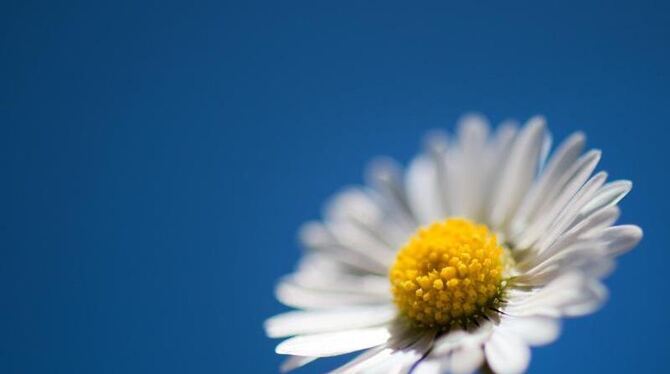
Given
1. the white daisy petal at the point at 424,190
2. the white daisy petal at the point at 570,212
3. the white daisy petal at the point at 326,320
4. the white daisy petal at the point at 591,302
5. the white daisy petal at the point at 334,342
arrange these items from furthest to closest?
the white daisy petal at the point at 424,190 < the white daisy petal at the point at 326,320 < the white daisy petal at the point at 334,342 < the white daisy petal at the point at 570,212 < the white daisy petal at the point at 591,302

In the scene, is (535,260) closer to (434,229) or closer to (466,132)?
(434,229)

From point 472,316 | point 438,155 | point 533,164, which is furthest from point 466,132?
point 472,316

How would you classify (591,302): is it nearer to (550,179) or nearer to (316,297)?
(550,179)

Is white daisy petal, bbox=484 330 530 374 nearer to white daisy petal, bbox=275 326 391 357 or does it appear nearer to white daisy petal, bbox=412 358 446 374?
white daisy petal, bbox=412 358 446 374

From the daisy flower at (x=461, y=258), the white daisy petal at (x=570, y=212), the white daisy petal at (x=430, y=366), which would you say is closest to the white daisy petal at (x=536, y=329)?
the daisy flower at (x=461, y=258)

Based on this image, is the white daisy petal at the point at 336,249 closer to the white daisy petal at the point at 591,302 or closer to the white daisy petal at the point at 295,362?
the white daisy petal at the point at 295,362

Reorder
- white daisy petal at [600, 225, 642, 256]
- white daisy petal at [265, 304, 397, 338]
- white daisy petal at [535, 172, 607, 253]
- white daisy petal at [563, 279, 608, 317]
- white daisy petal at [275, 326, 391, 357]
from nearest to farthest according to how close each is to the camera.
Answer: white daisy petal at [563, 279, 608, 317], white daisy petal at [600, 225, 642, 256], white daisy petal at [535, 172, 607, 253], white daisy petal at [275, 326, 391, 357], white daisy petal at [265, 304, 397, 338]

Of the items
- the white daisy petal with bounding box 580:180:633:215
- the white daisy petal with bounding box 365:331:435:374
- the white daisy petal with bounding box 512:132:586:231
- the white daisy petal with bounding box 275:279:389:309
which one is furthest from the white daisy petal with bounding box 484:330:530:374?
the white daisy petal with bounding box 275:279:389:309
